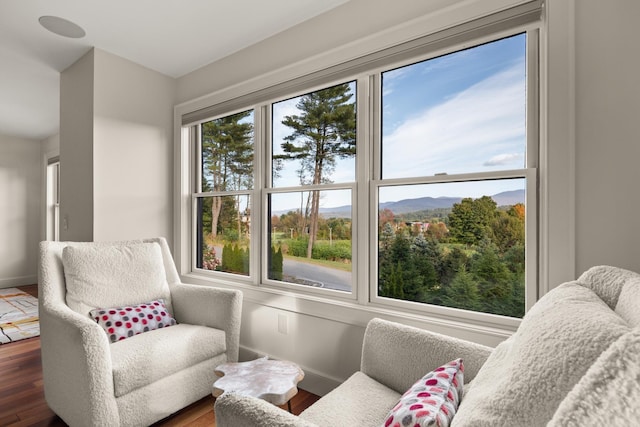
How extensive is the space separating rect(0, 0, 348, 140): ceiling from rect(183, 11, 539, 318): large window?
1.42ft

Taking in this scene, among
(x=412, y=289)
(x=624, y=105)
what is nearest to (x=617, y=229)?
(x=624, y=105)

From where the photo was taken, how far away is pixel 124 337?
72.1 inches

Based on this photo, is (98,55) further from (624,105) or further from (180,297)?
(624,105)

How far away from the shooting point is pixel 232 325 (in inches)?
80.4

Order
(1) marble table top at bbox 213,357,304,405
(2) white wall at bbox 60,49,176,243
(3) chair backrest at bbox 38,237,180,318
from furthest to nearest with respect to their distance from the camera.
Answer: (2) white wall at bbox 60,49,176,243 → (3) chair backrest at bbox 38,237,180,318 → (1) marble table top at bbox 213,357,304,405

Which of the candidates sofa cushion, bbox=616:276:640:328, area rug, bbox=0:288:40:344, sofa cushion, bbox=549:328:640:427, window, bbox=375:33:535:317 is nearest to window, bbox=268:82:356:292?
window, bbox=375:33:535:317

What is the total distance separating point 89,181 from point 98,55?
3.32 feet

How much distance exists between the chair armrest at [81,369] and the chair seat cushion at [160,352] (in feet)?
0.23

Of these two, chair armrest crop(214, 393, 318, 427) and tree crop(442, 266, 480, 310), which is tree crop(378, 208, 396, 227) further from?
chair armrest crop(214, 393, 318, 427)

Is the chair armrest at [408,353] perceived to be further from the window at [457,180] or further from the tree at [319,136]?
the tree at [319,136]

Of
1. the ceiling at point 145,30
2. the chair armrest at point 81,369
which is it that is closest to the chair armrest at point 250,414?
the chair armrest at point 81,369

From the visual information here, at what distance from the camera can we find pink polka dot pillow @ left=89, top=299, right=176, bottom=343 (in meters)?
1.83

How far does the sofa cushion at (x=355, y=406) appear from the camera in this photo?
44.3 inches

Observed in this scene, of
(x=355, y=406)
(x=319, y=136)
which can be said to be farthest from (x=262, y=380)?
(x=319, y=136)
